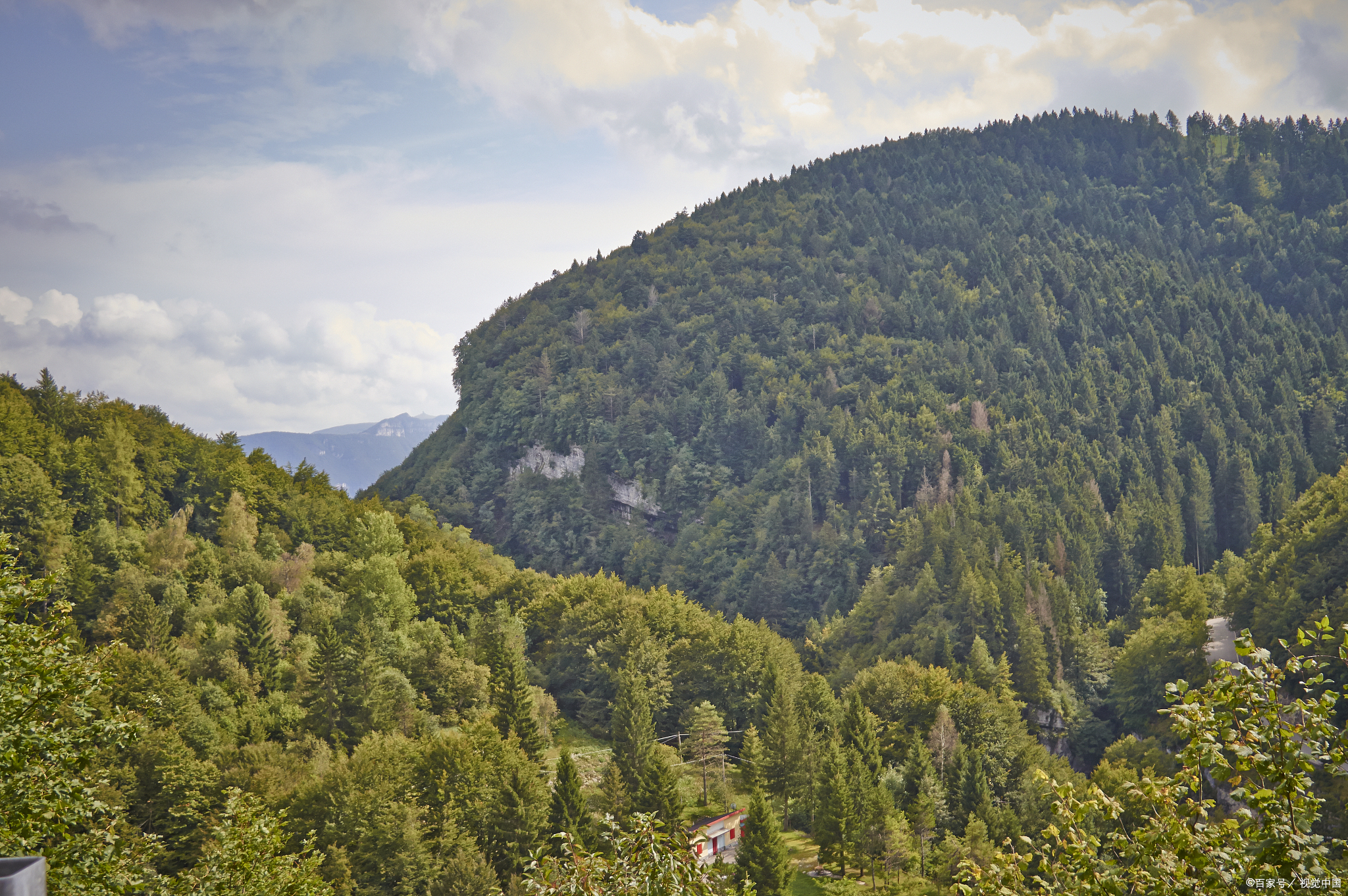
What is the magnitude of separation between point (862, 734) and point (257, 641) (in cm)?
4269

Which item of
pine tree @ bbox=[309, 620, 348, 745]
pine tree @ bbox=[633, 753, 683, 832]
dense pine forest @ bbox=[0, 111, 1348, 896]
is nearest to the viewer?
dense pine forest @ bbox=[0, 111, 1348, 896]

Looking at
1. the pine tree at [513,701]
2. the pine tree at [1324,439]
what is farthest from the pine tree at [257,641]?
the pine tree at [1324,439]

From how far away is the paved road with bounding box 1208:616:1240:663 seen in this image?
3164 inches

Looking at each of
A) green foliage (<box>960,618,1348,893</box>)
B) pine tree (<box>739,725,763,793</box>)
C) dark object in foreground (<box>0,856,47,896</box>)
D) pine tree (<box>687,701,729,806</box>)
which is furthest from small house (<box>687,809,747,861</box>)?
dark object in foreground (<box>0,856,47,896</box>)

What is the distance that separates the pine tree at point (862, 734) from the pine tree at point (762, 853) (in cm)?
1548

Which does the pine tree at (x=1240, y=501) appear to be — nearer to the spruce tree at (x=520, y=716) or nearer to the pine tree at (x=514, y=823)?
the spruce tree at (x=520, y=716)

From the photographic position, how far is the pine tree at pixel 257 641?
2318 inches

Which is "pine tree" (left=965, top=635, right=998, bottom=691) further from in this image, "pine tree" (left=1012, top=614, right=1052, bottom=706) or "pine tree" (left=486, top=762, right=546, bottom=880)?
"pine tree" (left=486, top=762, right=546, bottom=880)

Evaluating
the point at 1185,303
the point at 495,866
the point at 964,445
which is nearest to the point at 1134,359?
the point at 1185,303

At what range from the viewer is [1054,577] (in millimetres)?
101812

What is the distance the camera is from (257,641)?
195 ft

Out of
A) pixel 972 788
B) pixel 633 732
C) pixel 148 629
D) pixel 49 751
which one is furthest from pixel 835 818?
pixel 148 629

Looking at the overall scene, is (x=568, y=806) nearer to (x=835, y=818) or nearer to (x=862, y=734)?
(x=835, y=818)

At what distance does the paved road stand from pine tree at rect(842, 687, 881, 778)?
3287cm
